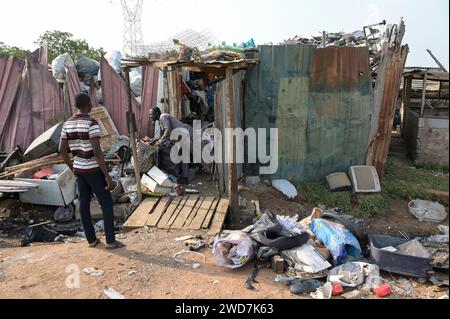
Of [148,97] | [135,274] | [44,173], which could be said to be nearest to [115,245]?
[135,274]

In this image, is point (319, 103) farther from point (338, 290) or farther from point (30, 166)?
point (30, 166)

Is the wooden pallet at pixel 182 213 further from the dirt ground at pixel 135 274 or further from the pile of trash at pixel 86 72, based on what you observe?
the pile of trash at pixel 86 72

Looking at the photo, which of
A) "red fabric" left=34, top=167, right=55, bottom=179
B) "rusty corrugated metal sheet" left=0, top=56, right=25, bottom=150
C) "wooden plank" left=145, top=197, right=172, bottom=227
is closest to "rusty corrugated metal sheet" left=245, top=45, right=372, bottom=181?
"wooden plank" left=145, top=197, right=172, bottom=227

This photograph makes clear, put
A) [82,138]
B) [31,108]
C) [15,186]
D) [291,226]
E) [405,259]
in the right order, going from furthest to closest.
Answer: [31,108] < [15,186] < [291,226] < [82,138] < [405,259]

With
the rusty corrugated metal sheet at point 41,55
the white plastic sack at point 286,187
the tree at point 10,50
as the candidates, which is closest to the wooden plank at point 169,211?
the white plastic sack at point 286,187

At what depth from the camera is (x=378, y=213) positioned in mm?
6328

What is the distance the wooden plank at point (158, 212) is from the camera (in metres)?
5.46

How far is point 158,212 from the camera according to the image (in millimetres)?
5762

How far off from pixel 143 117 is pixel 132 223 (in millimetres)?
3999

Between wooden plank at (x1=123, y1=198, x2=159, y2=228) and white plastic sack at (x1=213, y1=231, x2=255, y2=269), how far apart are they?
5.56 ft

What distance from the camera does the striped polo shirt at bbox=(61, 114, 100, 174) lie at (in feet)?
13.2

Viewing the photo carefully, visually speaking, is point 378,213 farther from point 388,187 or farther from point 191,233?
point 191,233

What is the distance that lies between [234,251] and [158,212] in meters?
2.02
